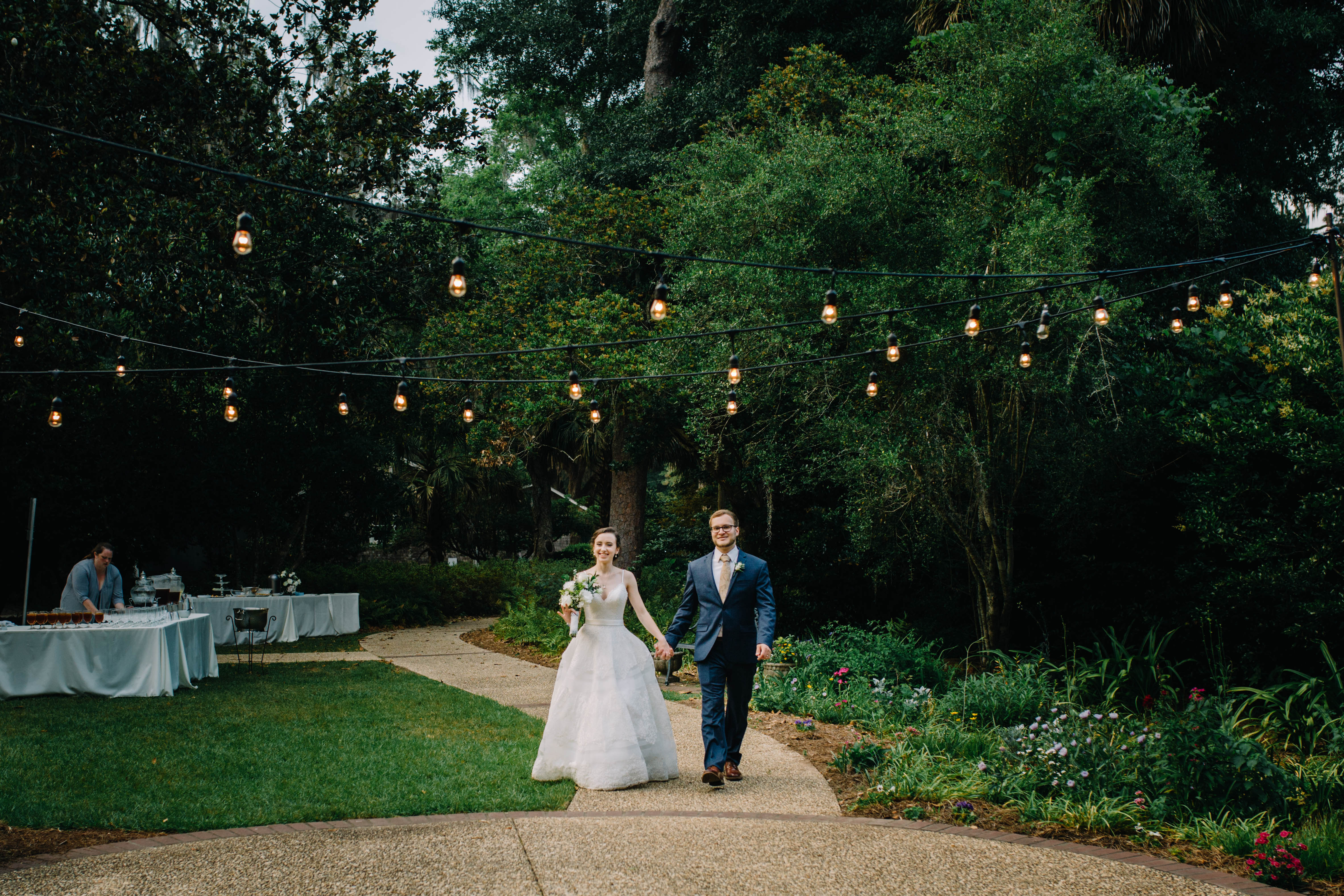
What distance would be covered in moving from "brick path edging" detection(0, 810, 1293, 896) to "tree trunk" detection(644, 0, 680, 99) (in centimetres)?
1586

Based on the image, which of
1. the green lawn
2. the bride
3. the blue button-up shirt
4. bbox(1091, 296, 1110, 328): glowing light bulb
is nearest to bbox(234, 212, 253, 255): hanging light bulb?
the bride

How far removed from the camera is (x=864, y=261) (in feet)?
33.9

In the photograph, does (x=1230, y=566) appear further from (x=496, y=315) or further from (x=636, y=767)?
(x=496, y=315)

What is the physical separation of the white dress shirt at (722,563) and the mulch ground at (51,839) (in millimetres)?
3219

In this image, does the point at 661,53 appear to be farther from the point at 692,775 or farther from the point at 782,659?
the point at 692,775

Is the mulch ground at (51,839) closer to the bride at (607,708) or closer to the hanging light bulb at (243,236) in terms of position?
the bride at (607,708)

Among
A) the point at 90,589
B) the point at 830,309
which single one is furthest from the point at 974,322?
the point at 90,589

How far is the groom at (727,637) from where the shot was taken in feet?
18.4

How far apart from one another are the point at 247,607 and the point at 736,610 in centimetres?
1084

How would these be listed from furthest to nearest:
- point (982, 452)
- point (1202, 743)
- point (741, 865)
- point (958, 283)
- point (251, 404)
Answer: point (251, 404) → point (982, 452) → point (958, 283) → point (1202, 743) → point (741, 865)

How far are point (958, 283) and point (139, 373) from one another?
10.1m

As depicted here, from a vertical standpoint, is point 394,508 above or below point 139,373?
below

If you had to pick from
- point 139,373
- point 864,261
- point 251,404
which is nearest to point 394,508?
point 251,404

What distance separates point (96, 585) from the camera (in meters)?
10.1
